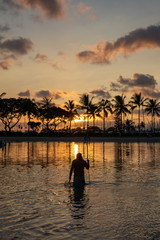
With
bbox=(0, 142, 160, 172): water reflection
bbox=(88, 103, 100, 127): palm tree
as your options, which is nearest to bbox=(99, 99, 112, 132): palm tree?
bbox=(88, 103, 100, 127): palm tree

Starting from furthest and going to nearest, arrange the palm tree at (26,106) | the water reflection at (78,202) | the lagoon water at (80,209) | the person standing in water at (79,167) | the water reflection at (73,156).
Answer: the palm tree at (26,106) < the water reflection at (73,156) < the person standing in water at (79,167) < the water reflection at (78,202) < the lagoon water at (80,209)

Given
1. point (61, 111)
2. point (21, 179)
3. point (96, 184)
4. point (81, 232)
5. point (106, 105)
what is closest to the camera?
point (81, 232)

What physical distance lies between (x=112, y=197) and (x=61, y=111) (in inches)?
3783

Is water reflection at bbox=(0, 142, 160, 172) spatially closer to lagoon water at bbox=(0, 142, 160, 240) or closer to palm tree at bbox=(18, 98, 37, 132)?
lagoon water at bbox=(0, 142, 160, 240)

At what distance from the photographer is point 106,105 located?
92.1 m

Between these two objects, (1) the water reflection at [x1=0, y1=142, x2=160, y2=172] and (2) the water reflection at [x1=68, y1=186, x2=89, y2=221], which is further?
(1) the water reflection at [x1=0, y1=142, x2=160, y2=172]

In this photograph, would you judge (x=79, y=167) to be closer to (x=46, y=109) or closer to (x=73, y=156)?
(x=73, y=156)

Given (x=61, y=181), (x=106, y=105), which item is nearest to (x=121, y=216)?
(x=61, y=181)

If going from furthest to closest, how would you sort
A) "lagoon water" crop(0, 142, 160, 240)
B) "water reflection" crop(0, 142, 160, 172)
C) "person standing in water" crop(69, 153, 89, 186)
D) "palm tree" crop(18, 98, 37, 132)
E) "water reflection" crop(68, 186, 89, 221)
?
1. "palm tree" crop(18, 98, 37, 132)
2. "water reflection" crop(0, 142, 160, 172)
3. "person standing in water" crop(69, 153, 89, 186)
4. "water reflection" crop(68, 186, 89, 221)
5. "lagoon water" crop(0, 142, 160, 240)

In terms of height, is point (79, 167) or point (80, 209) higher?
point (79, 167)

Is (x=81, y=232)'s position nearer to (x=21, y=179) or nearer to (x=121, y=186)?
(x=121, y=186)

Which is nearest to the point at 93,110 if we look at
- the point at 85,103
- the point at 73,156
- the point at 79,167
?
the point at 85,103

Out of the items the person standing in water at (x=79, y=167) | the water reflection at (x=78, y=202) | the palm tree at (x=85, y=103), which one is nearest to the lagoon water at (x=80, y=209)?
the water reflection at (x=78, y=202)

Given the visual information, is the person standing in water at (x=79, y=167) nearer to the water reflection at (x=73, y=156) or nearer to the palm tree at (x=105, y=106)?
the water reflection at (x=73, y=156)
